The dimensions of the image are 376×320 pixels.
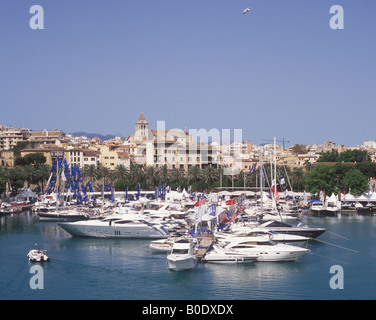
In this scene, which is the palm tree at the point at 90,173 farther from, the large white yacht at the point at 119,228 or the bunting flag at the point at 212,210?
the bunting flag at the point at 212,210

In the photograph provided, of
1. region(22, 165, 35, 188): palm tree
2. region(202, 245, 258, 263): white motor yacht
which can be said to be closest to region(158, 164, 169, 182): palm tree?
region(22, 165, 35, 188): palm tree

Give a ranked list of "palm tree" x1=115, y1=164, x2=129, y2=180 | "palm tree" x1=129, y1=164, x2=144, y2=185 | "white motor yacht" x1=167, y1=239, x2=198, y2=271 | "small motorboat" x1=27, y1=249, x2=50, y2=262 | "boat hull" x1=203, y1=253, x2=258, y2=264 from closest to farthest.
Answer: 1. "white motor yacht" x1=167, y1=239, x2=198, y2=271
2. "boat hull" x1=203, y1=253, x2=258, y2=264
3. "small motorboat" x1=27, y1=249, x2=50, y2=262
4. "palm tree" x1=129, y1=164, x2=144, y2=185
5. "palm tree" x1=115, y1=164, x2=129, y2=180

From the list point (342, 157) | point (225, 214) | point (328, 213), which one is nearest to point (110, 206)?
point (225, 214)

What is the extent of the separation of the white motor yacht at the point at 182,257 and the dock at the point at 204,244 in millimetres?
1430

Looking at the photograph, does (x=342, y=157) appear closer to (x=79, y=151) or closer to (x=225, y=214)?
(x=79, y=151)

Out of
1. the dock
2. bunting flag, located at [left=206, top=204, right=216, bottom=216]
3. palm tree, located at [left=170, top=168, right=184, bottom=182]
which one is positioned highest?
palm tree, located at [left=170, top=168, right=184, bottom=182]

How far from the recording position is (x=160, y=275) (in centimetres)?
2433

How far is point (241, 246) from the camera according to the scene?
88.8ft

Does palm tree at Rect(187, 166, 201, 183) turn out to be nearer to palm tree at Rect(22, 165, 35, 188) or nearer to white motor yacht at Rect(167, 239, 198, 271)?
palm tree at Rect(22, 165, 35, 188)

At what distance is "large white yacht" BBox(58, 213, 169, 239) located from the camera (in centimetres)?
3455

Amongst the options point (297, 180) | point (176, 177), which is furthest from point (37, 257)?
point (297, 180)

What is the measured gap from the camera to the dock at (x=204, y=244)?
90.6 feet

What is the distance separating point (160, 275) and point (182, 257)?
1301 millimetres

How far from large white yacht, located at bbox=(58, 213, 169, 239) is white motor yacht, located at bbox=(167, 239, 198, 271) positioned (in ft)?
27.9
